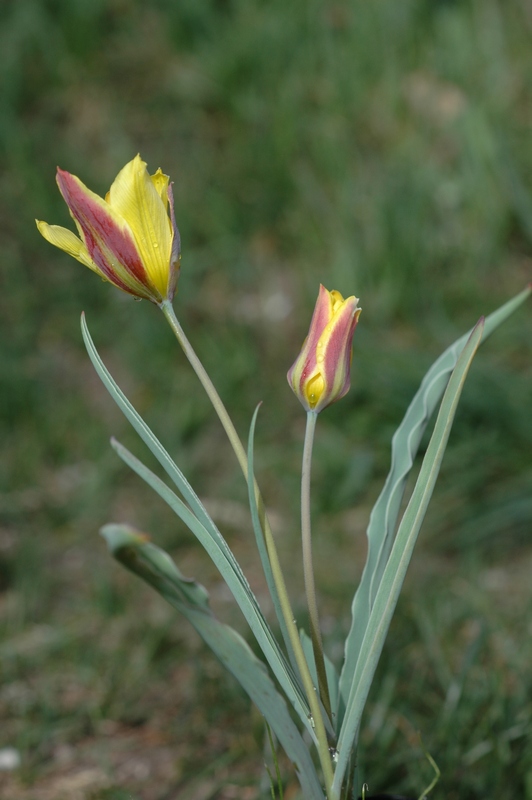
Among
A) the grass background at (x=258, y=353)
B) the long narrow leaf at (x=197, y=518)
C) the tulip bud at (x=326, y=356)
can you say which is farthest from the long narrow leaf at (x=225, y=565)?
the grass background at (x=258, y=353)

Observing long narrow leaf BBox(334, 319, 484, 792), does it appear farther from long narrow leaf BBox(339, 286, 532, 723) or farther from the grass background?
the grass background

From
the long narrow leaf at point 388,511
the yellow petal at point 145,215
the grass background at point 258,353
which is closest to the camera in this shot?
the yellow petal at point 145,215

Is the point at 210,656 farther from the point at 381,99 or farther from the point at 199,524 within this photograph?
the point at 381,99

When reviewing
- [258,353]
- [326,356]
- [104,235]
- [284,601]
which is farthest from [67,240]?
[258,353]

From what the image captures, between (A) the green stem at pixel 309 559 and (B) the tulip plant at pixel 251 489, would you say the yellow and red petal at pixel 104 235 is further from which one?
(A) the green stem at pixel 309 559

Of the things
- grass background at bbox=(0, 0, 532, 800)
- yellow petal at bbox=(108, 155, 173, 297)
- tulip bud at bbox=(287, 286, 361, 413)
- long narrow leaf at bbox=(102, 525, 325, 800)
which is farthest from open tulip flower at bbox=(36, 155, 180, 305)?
grass background at bbox=(0, 0, 532, 800)

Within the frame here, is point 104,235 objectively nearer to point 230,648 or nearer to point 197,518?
point 197,518
